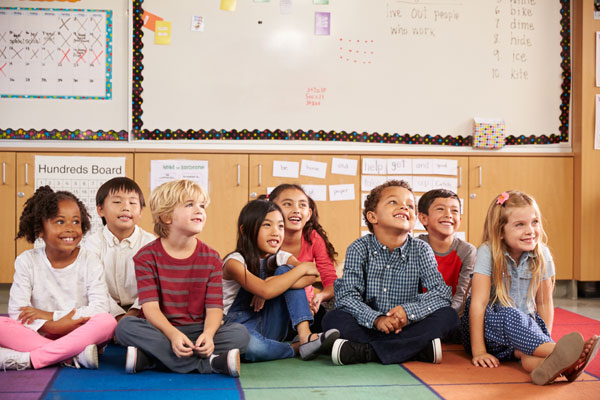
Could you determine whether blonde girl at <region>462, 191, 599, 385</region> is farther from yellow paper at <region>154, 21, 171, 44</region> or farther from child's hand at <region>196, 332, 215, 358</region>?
yellow paper at <region>154, 21, 171, 44</region>

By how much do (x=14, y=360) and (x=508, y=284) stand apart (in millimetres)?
1743

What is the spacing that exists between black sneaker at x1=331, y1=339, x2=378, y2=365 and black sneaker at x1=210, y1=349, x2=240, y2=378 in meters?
0.38

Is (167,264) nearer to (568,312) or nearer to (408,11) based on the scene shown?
(568,312)

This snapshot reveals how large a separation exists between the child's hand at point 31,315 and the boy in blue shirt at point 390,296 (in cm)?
103

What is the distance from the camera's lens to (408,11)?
4043 mm

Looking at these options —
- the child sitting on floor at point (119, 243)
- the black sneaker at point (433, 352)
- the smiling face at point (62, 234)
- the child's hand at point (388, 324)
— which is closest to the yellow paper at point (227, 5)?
the child sitting on floor at point (119, 243)

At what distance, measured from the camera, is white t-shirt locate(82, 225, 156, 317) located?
2.56 metres

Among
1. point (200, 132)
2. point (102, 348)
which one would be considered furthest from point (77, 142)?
point (102, 348)

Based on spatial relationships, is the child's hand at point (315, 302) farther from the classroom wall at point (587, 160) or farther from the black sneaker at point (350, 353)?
the classroom wall at point (587, 160)

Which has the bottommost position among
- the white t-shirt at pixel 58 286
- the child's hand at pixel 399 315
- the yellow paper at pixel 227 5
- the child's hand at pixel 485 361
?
the child's hand at pixel 485 361

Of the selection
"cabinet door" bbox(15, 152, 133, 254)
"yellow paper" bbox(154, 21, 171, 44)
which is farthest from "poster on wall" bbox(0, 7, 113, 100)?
"cabinet door" bbox(15, 152, 133, 254)

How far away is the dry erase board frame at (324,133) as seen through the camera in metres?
3.87

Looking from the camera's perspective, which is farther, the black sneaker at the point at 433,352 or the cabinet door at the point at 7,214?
the cabinet door at the point at 7,214

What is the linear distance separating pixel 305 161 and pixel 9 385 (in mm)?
2457
